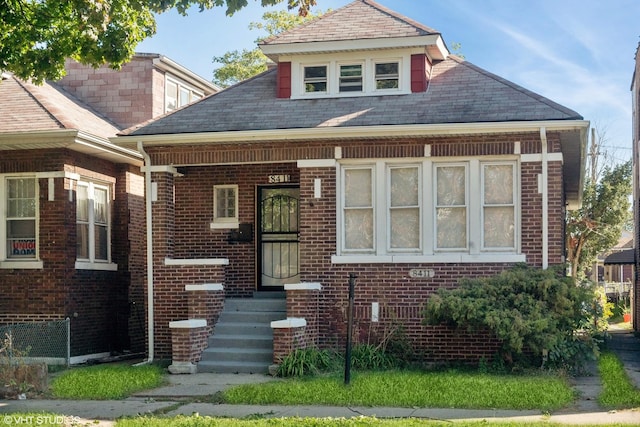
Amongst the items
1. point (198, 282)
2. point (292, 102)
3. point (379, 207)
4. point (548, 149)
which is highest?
point (292, 102)

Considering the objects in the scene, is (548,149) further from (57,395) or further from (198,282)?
(57,395)

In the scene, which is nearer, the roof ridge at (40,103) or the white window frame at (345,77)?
the white window frame at (345,77)

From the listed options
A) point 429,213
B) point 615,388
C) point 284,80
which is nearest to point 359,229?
point 429,213

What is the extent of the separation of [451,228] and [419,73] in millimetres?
3041

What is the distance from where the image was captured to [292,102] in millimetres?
16156

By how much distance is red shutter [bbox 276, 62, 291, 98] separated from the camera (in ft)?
53.6

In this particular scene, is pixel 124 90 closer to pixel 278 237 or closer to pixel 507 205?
pixel 278 237

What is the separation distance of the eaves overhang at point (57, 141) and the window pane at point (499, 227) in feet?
23.2

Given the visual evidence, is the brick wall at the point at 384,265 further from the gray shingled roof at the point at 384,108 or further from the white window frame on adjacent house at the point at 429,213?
the gray shingled roof at the point at 384,108

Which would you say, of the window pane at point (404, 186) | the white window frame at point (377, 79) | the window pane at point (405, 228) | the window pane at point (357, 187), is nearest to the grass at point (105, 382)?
the window pane at point (357, 187)

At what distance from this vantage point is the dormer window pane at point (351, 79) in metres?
16.2

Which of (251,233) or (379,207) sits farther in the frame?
(251,233)

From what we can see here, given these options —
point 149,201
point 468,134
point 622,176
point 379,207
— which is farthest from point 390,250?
point 622,176

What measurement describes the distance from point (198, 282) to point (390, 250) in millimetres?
3436
